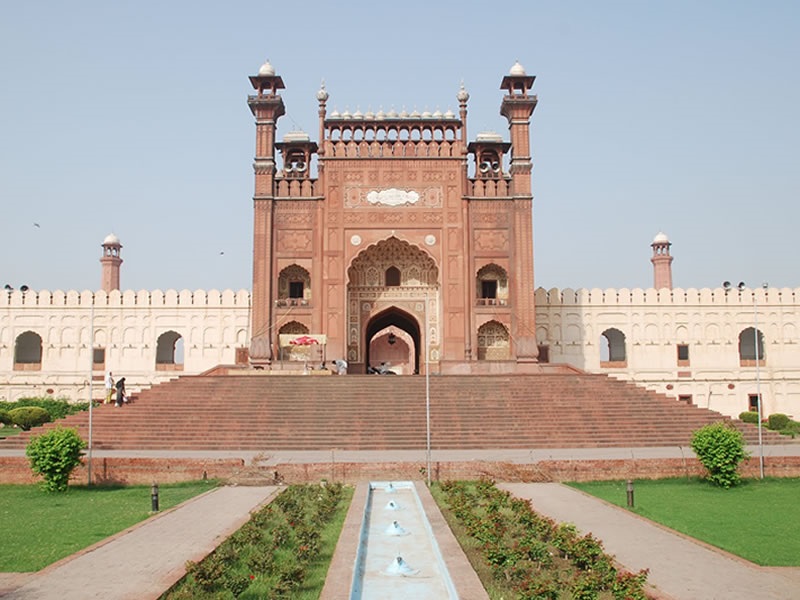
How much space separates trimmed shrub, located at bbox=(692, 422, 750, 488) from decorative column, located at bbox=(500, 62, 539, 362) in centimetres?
1312

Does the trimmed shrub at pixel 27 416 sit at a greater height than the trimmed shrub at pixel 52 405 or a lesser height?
lesser

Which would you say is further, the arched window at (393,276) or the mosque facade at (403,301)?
the arched window at (393,276)

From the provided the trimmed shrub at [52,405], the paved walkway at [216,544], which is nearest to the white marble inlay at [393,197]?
the trimmed shrub at [52,405]

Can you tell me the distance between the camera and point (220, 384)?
21.8 metres

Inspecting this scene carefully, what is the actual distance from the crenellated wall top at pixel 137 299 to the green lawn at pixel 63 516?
60.8 feet

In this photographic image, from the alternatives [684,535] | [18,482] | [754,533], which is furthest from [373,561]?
[18,482]

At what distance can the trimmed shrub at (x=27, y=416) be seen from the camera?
25344 millimetres

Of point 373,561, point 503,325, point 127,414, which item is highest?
point 503,325

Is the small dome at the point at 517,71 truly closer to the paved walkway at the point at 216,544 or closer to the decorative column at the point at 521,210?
the decorative column at the point at 521,210

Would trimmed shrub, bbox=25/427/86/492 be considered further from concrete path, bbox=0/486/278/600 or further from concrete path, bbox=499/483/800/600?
concrete path, bbox=499/483/800/600

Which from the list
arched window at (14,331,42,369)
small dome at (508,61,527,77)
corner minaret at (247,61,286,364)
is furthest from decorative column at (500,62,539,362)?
arched window at (14,331,42,369)

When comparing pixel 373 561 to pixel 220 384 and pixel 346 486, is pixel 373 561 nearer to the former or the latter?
pixel 346 486

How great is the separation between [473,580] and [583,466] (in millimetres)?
8059

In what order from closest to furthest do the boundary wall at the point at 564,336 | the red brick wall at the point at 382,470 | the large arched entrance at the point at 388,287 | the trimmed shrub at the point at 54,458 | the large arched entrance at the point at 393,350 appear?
the trimmed shrub at the point at 54,458 < the red brick wall at the point at 382,470 < the large arched entrance at the point at 388,287 < the boundary wall at the point at 564,336 < the large arched entrance at the point at 393,350
